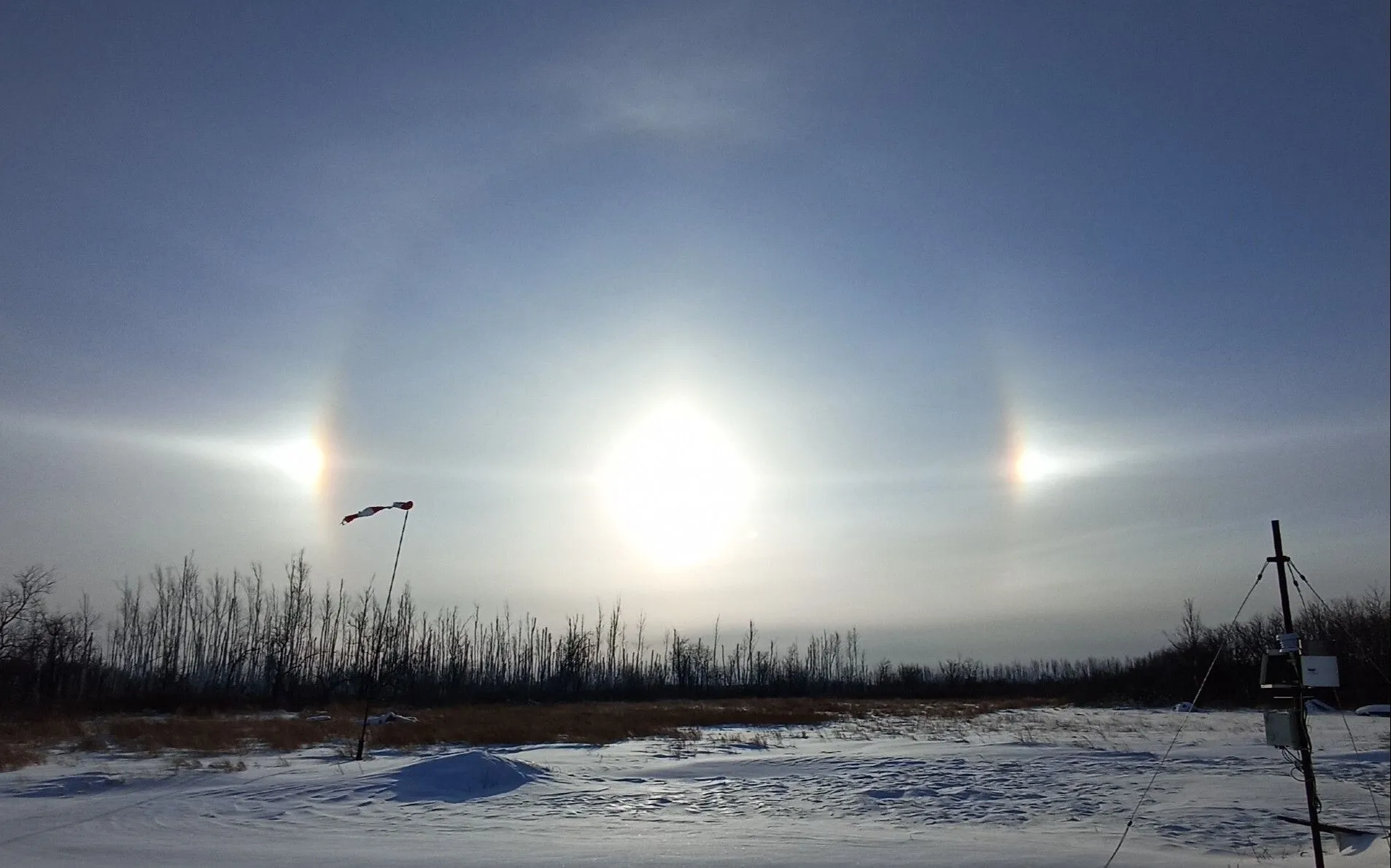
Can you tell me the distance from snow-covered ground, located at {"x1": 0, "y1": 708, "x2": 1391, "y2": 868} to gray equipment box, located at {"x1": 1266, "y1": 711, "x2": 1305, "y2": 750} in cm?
197

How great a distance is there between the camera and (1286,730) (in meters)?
9.26

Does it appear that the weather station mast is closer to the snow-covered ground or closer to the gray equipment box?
the gray equipment box

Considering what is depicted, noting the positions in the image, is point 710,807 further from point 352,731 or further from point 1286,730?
point 352,731

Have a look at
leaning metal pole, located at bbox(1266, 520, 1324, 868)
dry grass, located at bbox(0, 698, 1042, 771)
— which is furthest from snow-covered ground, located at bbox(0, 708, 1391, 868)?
dry grass, located at bbox(0, 698, 1042, 771)

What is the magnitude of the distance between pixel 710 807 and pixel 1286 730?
8.48m

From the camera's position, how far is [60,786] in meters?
16.3

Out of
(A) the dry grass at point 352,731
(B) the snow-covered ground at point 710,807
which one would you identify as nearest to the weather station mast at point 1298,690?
(B) the snow-covered ground at point 710,807

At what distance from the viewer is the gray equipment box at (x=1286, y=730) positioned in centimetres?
927

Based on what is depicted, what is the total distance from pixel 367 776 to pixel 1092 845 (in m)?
12.1

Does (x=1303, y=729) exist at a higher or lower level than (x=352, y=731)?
higher

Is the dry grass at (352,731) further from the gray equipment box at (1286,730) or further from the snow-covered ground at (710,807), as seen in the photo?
the gray equipment box at (1286,730)

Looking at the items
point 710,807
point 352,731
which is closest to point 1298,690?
point 710,807

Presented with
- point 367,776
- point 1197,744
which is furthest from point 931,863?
point 1197,744

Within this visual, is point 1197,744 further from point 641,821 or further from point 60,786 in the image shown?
point 60,786
